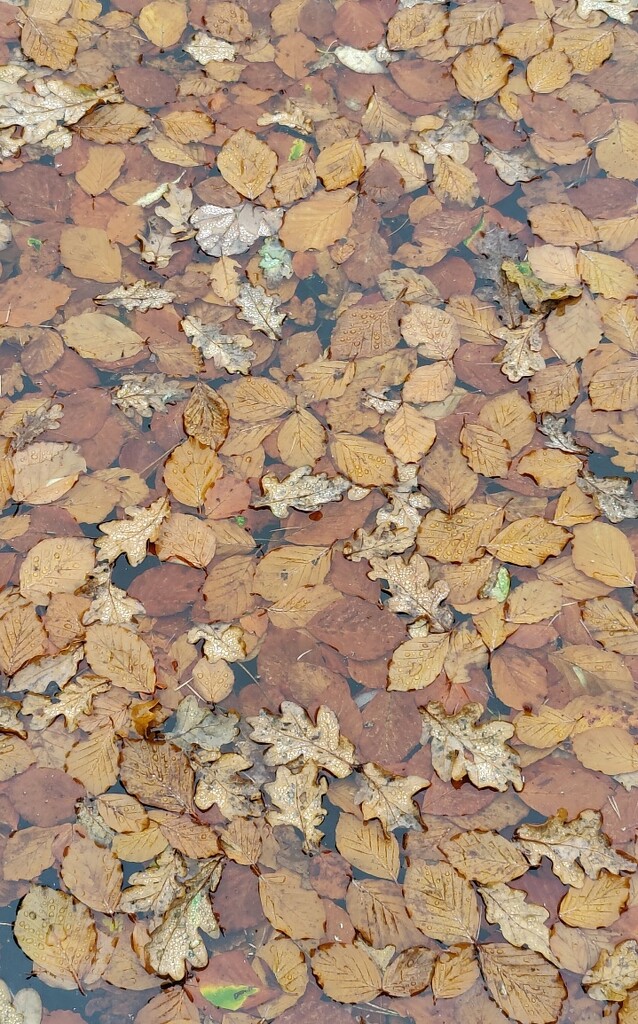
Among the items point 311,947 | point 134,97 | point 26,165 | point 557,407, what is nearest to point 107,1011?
point 311,947

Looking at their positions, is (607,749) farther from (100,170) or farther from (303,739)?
(100,170)

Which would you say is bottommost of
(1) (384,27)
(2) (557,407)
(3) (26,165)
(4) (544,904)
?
(4) (544,904)

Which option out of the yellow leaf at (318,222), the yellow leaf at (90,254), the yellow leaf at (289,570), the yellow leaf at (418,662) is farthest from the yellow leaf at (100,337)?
the yellow leaf at (418,662)

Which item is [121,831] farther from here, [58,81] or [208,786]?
[58,81]

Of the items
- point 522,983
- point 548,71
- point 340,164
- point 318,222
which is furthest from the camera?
point 548,71

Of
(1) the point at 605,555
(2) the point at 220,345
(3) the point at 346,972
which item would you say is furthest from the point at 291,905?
(2) the point at 220,345

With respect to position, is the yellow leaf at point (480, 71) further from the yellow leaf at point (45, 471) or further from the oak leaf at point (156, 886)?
the oak leaf at point (156, 886)
